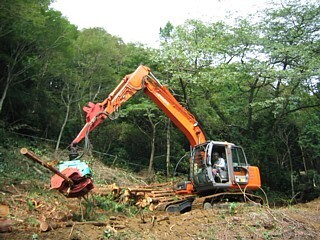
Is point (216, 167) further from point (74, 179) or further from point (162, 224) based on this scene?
point (74, 179)

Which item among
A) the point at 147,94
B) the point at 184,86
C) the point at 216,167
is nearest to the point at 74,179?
the point at 216,167

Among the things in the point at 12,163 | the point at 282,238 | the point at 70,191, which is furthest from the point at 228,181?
the point at 12,163

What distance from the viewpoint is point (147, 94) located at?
9680 millimetres

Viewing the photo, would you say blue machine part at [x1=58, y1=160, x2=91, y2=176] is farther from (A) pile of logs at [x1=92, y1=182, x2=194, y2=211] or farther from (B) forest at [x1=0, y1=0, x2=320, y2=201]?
(B) forest at [x1=0, y1=0, x2=320, y2=201]

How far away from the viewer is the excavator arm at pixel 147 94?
8289 millimetres

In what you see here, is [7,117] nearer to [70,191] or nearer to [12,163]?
[12,163]

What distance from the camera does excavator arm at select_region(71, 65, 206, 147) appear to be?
8.29 meters

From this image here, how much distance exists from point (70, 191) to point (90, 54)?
12573 mm

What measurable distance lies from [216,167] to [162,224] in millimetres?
2554

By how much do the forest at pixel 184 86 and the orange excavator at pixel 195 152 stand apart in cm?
316

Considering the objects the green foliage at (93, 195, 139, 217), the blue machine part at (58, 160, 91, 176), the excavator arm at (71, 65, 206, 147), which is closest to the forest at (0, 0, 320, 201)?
the excavator arm at (71, 65, 206, 147)

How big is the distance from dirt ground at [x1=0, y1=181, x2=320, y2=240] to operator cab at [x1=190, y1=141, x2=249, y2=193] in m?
0.70

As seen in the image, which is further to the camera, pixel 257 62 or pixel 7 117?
pixel 7 117

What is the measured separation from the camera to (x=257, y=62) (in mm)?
13055
